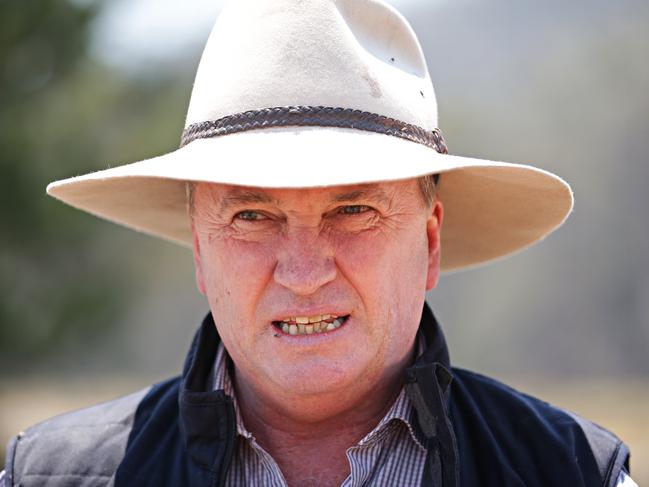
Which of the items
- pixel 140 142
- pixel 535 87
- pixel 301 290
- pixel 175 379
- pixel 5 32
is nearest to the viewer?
pixel 301 290

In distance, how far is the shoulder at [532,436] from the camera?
8.52 ft

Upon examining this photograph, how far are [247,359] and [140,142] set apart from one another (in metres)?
10.1

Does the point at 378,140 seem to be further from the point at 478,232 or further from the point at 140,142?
the point at 140,142

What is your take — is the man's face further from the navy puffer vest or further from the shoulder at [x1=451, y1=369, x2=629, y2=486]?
the shoulder at [x1=451, y1=369, x2=629, y2=486]

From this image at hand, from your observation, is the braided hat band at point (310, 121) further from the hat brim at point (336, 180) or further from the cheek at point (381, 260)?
the cheek at point (381, 260)

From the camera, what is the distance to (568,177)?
106ft

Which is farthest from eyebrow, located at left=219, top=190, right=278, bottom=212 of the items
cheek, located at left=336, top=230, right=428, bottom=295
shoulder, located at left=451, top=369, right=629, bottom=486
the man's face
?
shoulder, located at left=451, top=369, right=629, bottom=486

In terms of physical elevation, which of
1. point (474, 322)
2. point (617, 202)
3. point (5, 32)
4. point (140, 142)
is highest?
point (5, 32)

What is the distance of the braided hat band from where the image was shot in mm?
2391

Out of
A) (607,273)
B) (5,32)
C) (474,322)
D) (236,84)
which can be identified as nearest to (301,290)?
(236,84)

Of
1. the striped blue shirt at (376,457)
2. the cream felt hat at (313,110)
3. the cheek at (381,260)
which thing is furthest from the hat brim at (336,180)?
the striped blue shirt at (376,457)

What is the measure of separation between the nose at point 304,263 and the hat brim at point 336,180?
212 mm

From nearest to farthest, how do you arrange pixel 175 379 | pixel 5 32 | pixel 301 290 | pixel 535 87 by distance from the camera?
pixel 301 290 < pixel 175 379 < pixel 5 32 < pixel 535 87

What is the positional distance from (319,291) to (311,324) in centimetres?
10
